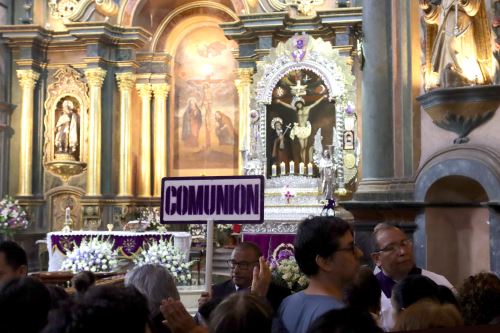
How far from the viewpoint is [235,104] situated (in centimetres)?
1969

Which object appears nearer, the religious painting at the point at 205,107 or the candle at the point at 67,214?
the candle at the point at 67,214

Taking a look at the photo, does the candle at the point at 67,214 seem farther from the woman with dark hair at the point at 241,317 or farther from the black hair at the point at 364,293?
the woman with dark hair at the point at 241,317

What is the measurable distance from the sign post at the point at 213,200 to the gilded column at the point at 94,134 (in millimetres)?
14168

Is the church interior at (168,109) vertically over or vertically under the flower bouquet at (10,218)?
over

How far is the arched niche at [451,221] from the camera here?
7676 millimetres

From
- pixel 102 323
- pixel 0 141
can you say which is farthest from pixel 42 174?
pixel 102 323

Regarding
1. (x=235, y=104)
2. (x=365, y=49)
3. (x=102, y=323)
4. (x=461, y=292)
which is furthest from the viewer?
(x=235, y=104)

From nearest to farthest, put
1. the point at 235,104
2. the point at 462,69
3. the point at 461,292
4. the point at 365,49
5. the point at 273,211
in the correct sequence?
the point at 461,292 → the point at 462,69 → the point at 365,49 → the point at 273,211 → the point at 235,104

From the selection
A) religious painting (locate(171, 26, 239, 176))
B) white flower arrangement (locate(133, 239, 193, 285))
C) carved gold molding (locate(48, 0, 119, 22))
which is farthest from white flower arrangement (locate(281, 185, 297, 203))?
carved gold molding (locate(48, 0, 119, 22))

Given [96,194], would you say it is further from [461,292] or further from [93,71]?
[461,292]

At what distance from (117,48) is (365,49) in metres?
11.2

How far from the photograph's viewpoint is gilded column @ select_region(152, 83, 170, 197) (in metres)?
19.1

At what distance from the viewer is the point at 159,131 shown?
19.2 meters

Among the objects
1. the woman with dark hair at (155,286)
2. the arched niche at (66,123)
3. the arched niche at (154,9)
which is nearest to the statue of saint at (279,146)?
the arched niche at (154,9)
